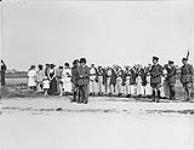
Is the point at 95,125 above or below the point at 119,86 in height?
below

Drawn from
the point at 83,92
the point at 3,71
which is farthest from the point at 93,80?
the point at 3,71

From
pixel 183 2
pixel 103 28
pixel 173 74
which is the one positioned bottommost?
pixel 173 74

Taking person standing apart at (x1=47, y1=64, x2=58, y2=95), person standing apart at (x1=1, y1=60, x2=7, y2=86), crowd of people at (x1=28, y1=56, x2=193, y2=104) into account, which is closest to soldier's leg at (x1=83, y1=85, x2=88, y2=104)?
crowd of people at (x1=28, y1=56, x2=193, y2=104)

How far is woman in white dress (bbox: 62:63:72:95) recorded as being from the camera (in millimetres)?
2719

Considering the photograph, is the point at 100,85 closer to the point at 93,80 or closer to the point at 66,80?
the point at 93,80

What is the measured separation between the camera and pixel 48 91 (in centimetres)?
273

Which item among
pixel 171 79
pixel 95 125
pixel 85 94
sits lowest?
pixel 95 125

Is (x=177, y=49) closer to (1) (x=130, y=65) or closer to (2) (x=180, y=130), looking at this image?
(1) (x=130, y=65)

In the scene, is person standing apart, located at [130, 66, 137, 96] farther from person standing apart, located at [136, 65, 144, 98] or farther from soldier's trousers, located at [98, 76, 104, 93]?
soldier's trousers, located at [98, 76, 104, 93]

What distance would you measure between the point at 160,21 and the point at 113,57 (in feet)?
1.42

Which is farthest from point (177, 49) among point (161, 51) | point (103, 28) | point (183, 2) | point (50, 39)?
point (50, 39)

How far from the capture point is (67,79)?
8.99ft

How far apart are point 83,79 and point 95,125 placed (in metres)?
0.35

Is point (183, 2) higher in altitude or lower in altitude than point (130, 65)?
higher
